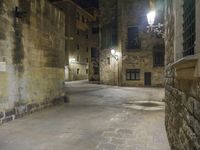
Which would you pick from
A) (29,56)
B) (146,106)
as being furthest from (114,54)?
(29,56)

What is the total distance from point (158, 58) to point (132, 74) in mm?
2818

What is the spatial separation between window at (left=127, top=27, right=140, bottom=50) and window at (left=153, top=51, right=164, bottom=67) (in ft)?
6.10

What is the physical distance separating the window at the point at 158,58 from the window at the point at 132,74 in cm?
177

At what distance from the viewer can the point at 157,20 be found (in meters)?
17.7

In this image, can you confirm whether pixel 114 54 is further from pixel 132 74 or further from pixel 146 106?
pixel 146 106

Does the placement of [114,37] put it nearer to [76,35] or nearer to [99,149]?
[76,35]

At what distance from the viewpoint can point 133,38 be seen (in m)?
19.3

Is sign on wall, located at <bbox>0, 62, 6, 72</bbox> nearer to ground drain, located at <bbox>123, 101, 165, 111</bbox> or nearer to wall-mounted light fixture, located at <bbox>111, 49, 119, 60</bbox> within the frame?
ground drain, located at <bbox>123, 101, 165, 111</bbox>

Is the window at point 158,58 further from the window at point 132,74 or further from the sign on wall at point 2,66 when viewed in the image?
the sign on wall at point 2,66

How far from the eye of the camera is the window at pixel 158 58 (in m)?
18.5

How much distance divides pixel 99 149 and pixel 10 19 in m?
4.38

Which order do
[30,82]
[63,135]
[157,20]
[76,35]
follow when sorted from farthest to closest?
[76,35] → [157,20] → [30,82] → [63,135]

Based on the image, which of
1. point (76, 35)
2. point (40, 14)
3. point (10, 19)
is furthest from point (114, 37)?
point (10, 19)

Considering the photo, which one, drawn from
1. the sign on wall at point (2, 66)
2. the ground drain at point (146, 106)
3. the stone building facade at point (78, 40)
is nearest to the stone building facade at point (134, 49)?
the stone building facade at point (78, 40)
